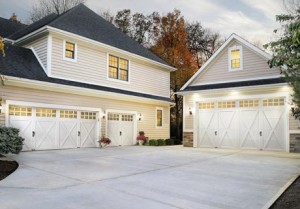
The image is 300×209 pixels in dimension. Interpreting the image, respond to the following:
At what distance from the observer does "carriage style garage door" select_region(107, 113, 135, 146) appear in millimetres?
16734

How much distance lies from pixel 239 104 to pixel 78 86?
8.77m

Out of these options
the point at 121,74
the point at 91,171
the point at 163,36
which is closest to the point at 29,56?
the point at 121,74

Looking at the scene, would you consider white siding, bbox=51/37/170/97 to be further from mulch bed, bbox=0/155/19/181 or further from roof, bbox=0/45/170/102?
mulch bed, bbox=0/155/19/181

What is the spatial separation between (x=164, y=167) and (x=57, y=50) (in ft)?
29.6

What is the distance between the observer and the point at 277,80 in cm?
1425

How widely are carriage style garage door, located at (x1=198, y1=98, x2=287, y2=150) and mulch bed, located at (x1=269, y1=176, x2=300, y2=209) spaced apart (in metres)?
8.32

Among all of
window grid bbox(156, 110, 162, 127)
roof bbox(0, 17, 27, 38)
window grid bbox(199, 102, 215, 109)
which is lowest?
window grid bbox(156, 110, 162, 127)

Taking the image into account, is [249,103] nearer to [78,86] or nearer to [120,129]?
[120,129]

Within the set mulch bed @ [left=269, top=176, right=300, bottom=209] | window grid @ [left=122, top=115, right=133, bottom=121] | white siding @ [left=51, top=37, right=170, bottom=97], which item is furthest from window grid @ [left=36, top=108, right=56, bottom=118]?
mulch bed @ [left=269, top=176, right=300, bottom=209]

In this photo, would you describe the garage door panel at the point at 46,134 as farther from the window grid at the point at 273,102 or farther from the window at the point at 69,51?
the window grid at the point at 273,102

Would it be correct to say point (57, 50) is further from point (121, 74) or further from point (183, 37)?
point (183, 37)

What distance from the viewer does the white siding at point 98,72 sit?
14.5 m

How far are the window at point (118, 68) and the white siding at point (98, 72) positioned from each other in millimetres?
366

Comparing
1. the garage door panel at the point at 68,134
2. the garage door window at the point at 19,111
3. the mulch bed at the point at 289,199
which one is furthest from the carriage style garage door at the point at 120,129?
the mulch bed at the point at 289,199
